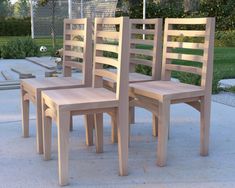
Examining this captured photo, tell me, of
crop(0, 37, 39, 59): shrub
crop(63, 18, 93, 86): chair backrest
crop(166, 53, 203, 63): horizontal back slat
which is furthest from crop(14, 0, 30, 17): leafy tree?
crop(166, 53, 203, 63): horizontal back slat

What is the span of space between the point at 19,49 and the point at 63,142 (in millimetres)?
9900

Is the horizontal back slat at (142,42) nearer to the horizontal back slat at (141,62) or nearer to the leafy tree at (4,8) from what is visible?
the horizontal back slat at (141,62)

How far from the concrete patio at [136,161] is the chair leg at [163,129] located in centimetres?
7

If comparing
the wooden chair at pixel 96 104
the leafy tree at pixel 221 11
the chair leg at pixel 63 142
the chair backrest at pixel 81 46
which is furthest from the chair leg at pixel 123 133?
the leafy tree at pixel 221 11

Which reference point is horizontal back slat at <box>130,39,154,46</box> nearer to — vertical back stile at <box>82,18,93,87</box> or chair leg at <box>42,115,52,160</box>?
vertical back stile at <box>82,18,93,87</box>

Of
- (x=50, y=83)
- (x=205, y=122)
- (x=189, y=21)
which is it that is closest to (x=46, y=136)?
(x=50, y=83)

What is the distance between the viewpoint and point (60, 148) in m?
2.83

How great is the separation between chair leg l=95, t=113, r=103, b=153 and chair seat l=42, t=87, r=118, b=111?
9.0 inches

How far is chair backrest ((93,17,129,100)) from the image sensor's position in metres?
2.93

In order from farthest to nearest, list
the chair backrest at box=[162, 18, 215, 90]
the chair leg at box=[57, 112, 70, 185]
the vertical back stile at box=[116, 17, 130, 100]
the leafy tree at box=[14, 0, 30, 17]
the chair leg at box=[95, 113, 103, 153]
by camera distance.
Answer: the leafy tree at box=[14, 0, 30, 17] < the chair leg at box=[95, 113, 103, 153] < the chair backrest at box=[162, 18, 215, 90] < the vertical back stile at box=[116, 17, 130, 100] < the chair leg at box=[57, 112, 70, 185]

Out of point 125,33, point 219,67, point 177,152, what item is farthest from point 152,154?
point 219,67

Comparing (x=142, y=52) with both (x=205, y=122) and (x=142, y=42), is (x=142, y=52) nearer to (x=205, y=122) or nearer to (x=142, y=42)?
(x=142, y=42)

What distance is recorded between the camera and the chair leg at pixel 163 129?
315 centimetres

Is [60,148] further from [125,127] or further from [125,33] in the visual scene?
[125,33]
